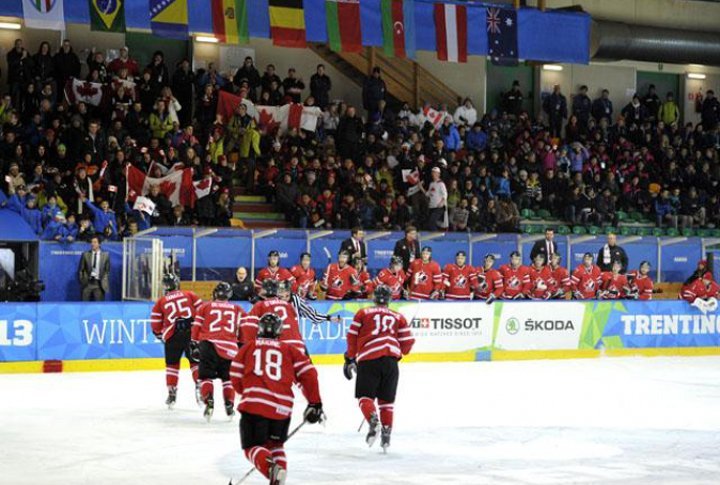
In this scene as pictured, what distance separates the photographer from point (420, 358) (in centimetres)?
2038

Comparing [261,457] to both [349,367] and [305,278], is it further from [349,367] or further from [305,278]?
[305,278]

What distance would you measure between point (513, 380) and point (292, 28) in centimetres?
926

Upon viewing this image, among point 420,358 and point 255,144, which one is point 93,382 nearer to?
point 420,358

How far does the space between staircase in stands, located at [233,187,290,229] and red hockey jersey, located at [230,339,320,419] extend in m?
15.8

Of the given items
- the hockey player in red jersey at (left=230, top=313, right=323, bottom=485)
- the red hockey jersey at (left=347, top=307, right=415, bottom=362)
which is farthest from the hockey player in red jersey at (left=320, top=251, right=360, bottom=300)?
the hockey player in red jersey at (left=230, top=313, right=323, bottom=485)

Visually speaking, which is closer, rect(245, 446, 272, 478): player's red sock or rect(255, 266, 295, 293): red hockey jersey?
rect(245, 446, 272, 478): player's red sock

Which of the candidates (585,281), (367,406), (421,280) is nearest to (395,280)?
(421,280)

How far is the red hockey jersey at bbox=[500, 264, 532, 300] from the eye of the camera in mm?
22469

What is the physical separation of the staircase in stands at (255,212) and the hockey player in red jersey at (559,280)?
17.4 ft

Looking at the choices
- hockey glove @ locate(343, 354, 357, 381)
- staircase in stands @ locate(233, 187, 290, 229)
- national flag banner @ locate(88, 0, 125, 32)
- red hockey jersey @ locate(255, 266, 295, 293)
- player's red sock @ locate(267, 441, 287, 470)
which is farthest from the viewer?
staircase in stands @ locate(233, 187, 290, 229)

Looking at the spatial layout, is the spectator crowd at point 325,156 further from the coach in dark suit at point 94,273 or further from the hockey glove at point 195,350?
the hockey glove at point 195,350

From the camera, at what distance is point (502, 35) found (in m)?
25.7

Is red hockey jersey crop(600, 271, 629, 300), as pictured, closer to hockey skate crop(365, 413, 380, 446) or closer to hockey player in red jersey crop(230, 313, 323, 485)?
hockey skate crop(365, 413, 380, 446)

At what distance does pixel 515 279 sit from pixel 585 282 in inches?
64.2
